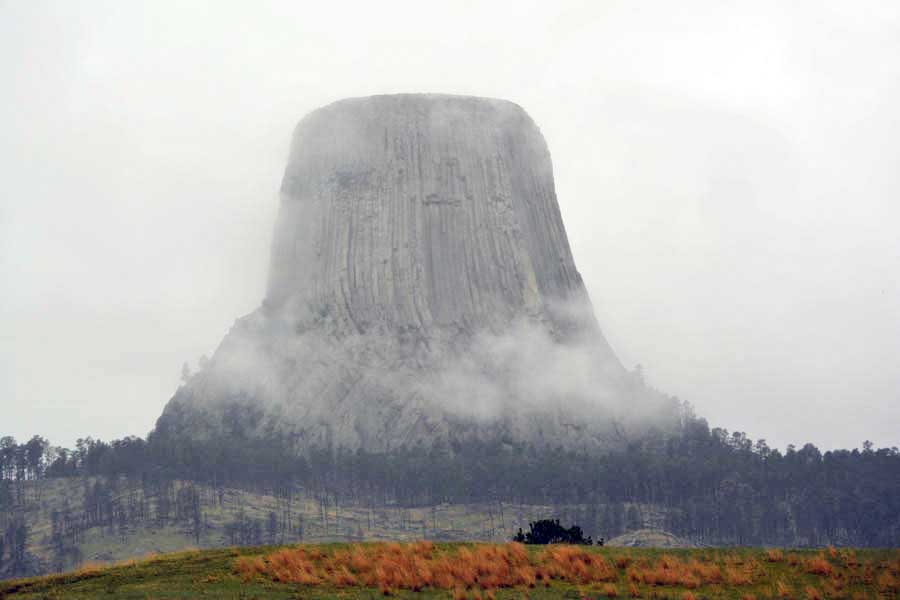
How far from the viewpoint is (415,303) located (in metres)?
170

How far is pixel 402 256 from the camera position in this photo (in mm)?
175375

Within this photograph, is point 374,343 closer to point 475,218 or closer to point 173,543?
point 475,218

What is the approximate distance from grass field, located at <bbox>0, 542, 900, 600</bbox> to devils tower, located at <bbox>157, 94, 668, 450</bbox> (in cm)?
11184

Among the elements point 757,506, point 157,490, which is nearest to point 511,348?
point 757,506

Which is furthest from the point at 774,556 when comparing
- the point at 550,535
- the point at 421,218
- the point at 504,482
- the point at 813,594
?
the point at 421,218

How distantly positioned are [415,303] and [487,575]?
131161 millimetres

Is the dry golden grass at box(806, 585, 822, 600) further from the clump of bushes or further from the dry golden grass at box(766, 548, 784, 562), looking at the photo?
the clump of bushes

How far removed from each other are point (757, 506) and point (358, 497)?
144 feet

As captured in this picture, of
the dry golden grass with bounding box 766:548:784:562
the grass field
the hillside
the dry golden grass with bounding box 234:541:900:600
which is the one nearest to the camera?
the grass field

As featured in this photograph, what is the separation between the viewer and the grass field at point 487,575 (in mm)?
37781

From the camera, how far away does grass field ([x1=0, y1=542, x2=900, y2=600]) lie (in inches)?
1487

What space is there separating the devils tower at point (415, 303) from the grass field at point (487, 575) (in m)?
112

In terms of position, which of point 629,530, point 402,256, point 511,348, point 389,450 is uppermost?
point 402,256

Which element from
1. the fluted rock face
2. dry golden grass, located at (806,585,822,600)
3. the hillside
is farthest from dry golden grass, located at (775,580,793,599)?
the fluted rock face
